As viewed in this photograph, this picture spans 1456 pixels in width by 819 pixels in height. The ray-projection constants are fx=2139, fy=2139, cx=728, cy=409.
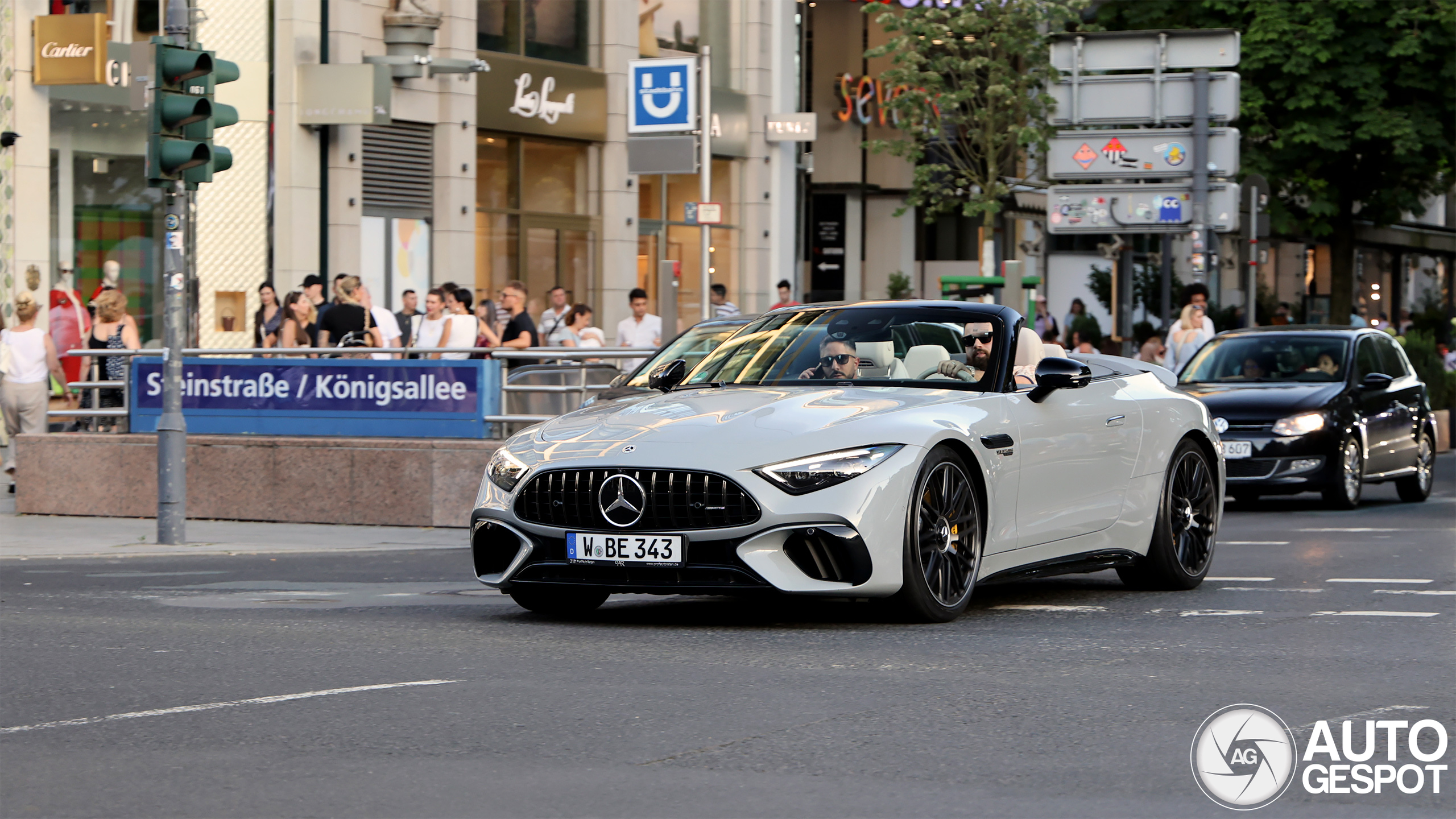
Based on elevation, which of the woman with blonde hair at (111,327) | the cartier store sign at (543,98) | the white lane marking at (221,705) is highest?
the cartier store sign at (543,98)

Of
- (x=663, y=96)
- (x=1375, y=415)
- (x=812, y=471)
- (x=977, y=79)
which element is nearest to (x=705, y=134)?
(x=663, y=96)

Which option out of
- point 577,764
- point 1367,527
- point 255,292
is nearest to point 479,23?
point 255,292

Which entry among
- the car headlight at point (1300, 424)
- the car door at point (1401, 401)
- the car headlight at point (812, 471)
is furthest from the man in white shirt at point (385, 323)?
the car headlight at point (812, 471)

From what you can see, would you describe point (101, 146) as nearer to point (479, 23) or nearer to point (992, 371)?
point (479, 23)

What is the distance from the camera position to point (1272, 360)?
62.5 ft

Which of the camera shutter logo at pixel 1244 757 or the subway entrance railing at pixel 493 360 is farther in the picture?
the subway entrance railing at pixel 493 360

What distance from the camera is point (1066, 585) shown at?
11219 millimetres

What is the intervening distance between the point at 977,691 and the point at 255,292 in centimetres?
2133

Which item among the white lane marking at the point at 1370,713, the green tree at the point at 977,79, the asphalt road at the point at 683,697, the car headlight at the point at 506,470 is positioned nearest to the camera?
the asphalt road at the point at 683,697

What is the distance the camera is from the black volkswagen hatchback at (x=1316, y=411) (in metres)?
17.8

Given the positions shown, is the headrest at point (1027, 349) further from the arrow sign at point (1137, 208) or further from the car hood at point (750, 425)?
the arrow sign at point (1137, 208)

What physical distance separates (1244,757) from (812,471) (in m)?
2.84

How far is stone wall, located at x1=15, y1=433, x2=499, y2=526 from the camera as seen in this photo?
16.0 metres

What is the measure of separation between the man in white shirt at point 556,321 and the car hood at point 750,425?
12791mm
